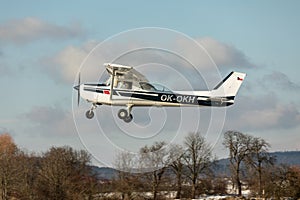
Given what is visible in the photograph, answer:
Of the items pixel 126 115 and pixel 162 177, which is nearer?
pixel 126 115

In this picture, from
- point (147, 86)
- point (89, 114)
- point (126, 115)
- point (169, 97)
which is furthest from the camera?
point (89, 114)

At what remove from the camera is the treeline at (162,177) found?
265 ft

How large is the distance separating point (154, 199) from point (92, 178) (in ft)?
32.9

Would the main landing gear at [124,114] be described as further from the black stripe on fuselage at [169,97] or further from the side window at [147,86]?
the side window at [147,86]

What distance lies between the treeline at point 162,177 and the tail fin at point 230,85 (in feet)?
84.9

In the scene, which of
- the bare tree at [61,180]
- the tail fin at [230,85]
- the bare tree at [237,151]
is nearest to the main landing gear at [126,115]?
the tail fin at [230,85]

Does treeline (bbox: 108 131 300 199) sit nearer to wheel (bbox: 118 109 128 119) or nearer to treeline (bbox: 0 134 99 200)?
treeline (bbox: 0 134 99 200)

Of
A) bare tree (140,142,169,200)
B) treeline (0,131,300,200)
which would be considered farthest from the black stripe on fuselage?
treeline (0,131,300,200)

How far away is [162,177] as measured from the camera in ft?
315

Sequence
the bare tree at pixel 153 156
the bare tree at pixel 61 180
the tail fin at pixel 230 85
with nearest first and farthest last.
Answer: the tail fin at pixel 230 85
the bare tree at pixel 153 156
the bare tree at pixel 61 180

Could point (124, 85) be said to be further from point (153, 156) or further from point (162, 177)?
point (162, 177)

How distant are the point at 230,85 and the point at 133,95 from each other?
22.6 feet

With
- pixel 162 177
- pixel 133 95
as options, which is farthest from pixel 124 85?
pixel 162 177

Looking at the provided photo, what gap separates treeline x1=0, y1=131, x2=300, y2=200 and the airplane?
27940 mm
